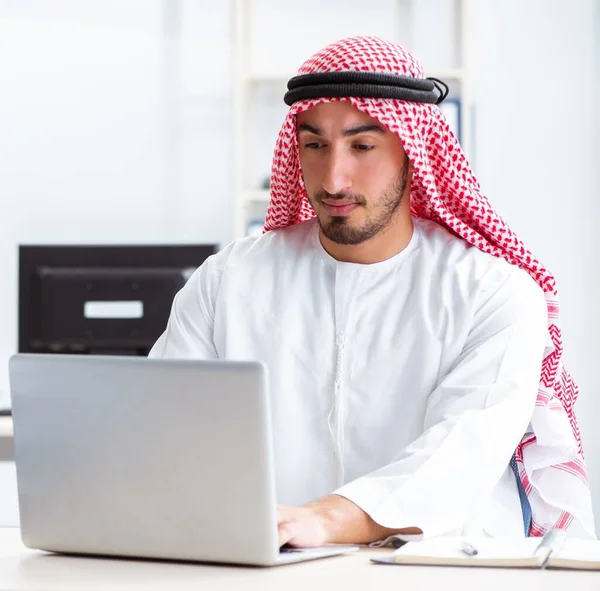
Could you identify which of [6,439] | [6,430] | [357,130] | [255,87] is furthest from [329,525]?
[255,87]

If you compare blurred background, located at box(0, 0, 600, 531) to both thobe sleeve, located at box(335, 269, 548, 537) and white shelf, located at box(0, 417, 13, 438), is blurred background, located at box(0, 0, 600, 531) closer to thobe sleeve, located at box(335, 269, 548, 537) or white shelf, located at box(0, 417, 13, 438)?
white shelf, located at box(0, 417, 13, 438)

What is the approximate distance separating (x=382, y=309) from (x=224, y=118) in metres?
2.41

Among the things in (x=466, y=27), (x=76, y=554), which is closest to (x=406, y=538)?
(x=76, y=554)

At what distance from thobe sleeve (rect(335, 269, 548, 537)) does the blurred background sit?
213 cm

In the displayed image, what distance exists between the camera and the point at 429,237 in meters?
2.27

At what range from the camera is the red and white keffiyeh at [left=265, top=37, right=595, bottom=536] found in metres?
2.13

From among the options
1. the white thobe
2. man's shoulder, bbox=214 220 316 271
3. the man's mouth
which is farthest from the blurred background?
the man's mouth

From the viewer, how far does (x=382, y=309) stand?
218 centimetres

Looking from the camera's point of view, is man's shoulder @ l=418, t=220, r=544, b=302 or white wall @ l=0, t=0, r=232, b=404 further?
white wall @ l=0, t=0, r=232, b=404

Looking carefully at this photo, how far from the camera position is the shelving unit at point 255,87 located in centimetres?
396

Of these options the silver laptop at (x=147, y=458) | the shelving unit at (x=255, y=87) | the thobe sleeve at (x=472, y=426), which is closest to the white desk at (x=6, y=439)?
the shelving unit at (x=255, y=87)

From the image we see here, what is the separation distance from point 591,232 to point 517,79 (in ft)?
2.15

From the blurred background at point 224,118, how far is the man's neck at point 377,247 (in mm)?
1876

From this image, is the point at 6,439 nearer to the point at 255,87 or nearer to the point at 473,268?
the point at 473,268
